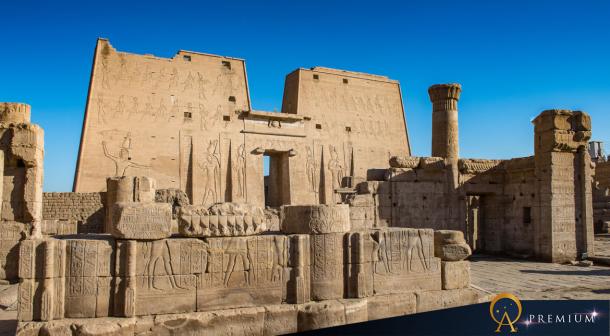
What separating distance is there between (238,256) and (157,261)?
0.96 meters

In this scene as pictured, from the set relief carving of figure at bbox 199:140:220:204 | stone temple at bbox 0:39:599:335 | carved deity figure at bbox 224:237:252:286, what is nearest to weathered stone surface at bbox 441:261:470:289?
stone temple at bbox 0:39:599:335

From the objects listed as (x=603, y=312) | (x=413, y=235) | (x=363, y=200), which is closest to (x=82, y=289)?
(x=413, y=235)

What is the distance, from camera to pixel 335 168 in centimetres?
2131

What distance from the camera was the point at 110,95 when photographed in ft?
58.0

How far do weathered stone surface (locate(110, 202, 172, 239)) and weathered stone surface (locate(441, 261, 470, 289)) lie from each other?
4007mm

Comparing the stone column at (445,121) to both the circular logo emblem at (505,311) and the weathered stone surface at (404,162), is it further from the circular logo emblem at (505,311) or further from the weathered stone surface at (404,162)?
the circular logo emblem at (505,311)

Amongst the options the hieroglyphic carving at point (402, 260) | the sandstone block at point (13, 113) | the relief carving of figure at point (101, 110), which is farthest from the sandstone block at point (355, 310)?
the relief carving of figure at point (101, 110)

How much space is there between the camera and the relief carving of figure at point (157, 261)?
5.62 m

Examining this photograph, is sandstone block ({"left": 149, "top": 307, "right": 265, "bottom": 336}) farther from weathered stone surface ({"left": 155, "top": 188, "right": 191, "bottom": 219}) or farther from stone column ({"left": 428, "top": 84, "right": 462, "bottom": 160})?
stone column ({"left": 428, "top": 84, "right": 462, "bottom": 160})

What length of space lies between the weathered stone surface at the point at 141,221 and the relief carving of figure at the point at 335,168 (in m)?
15.6

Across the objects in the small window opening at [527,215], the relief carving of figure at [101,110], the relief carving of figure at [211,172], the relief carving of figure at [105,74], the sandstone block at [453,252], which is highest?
the relief carving of figure at [105,74]

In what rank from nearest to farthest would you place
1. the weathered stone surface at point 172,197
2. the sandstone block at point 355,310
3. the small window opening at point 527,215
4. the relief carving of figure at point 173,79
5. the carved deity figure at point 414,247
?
the sandstone block at point 355,310, the carved deity figure at point 414,247, the weathered stone surface at point 172,197, the small window opening at point 527,215, the relief carving of figure at point 173,79

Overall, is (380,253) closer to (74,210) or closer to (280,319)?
(280,319)

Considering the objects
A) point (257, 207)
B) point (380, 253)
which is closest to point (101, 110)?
point (257, 207)
